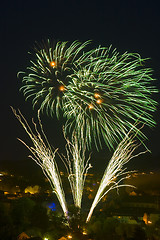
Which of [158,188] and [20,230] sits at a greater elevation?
[158,188]

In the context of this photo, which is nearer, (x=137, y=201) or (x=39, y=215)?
(x=39, y=215)

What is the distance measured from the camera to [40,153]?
10.7m

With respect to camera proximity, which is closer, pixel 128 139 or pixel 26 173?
pixel 128 139

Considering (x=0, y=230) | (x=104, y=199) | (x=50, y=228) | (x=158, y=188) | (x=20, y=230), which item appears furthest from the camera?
(x=158, y=188)

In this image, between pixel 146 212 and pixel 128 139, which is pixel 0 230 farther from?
pixel 146 212

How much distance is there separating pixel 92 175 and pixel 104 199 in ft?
25.7

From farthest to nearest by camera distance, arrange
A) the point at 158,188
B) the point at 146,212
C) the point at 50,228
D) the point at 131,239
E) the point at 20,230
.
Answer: the point at 158,188 < the point at 146,212 < the point at 50,228 < the point at 20,230 < the point at 131,239

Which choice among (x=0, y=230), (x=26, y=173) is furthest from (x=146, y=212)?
(x=26, y=173)

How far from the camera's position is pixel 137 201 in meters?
17.0

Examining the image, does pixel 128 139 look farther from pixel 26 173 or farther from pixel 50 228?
pixel 26 173

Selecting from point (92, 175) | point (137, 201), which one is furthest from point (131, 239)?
point (92, 175)

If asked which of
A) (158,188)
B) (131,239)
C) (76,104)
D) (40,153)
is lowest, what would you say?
(131,239)

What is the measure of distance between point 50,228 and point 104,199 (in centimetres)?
806

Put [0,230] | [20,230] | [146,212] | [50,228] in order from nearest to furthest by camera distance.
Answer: [0,230] → [20,230] → [50,228] → [146,212]
